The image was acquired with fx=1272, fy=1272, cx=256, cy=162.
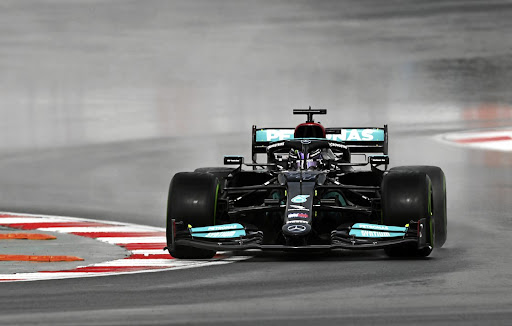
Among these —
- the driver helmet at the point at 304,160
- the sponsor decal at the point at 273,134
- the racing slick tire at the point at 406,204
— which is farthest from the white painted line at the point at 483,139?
the racing slick tire at the point at 406,204

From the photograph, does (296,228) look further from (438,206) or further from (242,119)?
(242,119)

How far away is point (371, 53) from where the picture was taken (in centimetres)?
2509

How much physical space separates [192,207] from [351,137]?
274 centimetres

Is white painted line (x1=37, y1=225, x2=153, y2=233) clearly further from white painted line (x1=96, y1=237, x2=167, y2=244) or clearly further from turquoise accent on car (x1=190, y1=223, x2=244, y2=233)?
turquoise accent on car (x1=190, y1=223, x2=244, y2=233)

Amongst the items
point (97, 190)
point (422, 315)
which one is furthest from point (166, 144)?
point (422, 315)

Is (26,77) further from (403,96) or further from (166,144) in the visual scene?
(403,96)

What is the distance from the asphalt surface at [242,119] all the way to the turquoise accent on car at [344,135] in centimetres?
112

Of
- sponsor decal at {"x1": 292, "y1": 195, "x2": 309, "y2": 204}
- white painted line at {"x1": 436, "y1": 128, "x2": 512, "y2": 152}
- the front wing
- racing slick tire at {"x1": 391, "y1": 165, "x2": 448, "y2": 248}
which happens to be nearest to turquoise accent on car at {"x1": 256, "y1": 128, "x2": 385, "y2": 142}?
racing slick tire at {"x1": 391, "y1": 165, "x2": 448, "y2": 248}

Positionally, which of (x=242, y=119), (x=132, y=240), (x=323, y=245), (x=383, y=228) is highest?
(x=242, y=119)

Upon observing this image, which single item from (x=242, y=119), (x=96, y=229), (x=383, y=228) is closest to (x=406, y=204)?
(x=383, y=228)

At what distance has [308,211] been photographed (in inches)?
368

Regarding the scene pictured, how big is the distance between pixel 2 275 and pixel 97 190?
21.3ft

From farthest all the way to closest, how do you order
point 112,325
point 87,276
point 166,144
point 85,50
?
point 85,50 → point 166,144 → point 87,276 → point 112,325

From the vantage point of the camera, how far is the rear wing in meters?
11.8
